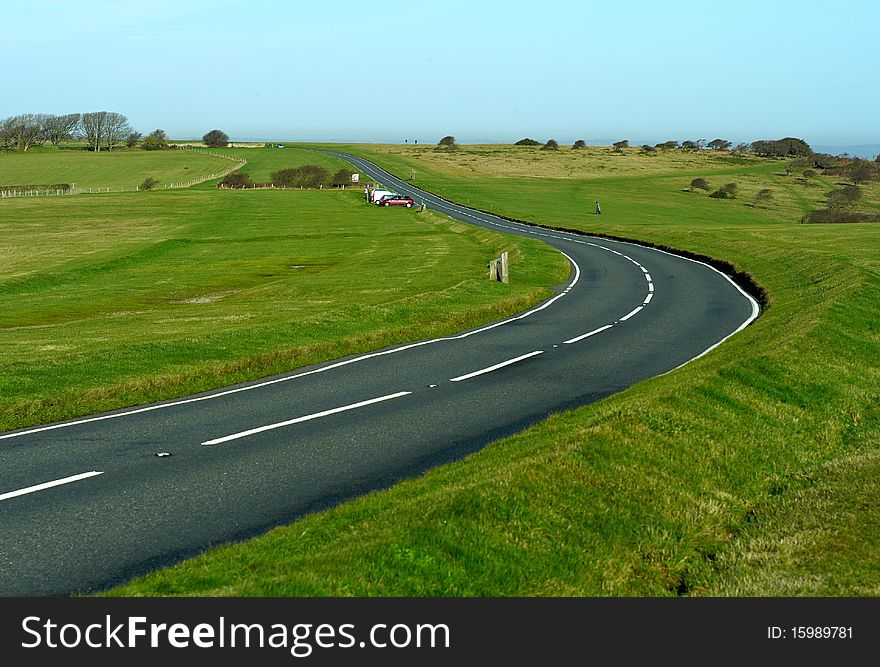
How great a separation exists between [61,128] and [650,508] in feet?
679

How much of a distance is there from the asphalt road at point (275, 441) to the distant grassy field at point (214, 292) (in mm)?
1326

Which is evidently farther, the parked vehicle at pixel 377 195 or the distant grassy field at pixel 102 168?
the distant grassy field at pixel 102 168

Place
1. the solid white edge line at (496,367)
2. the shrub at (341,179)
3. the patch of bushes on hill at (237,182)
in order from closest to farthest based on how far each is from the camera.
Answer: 1. the solid white edge line at (496,367)
2. the shrub at (341,179)
3. the patch of bushes on hill at (237,182)

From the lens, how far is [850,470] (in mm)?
11273

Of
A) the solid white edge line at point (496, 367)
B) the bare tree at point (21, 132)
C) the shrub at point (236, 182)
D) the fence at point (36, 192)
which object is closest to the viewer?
the solid white edge line at point (496, 367)

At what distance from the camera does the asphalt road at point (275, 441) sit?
8.92 metres

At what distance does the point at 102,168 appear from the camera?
140 metres

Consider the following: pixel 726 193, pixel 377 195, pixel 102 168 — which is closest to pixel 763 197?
→ pixel 726 193

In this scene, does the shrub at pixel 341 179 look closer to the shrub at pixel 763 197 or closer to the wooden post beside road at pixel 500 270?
the shrub at pixel 763 197

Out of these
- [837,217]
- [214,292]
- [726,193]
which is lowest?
[214,292]

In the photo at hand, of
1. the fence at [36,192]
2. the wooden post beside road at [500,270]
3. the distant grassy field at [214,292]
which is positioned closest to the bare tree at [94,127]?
the fence at [36,192]

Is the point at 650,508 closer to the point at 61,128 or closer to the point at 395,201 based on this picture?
the point at 395,201

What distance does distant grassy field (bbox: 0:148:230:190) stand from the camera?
125750 mm
